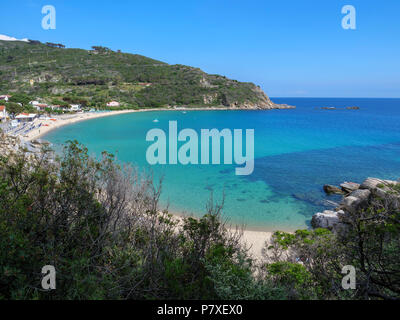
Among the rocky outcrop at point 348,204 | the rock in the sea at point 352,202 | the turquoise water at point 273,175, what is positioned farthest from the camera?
the turquoise water at point 273,175

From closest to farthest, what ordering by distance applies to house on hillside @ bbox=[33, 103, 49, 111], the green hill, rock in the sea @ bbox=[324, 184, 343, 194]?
rock in the sea @ bbox=[324, 184, 343, 194], house on hillside @ bbox=[33, 103, 49, 111], the green hill

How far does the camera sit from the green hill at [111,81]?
82.1 m

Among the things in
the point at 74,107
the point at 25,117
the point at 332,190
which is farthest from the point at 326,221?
the point at 74,107

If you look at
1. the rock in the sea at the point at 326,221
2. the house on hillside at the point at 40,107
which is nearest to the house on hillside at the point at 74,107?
the house on hillside at the point at 40,107

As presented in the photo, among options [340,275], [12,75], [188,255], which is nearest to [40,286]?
[188,255]

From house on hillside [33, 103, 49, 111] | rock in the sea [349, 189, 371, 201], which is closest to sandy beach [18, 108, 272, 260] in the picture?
house on hillside [33, 103, 49, 111]

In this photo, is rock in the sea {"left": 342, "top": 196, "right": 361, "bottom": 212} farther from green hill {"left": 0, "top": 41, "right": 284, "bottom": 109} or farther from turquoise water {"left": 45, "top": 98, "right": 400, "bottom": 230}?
green hill {"left": 0, "top": 41, "right": 284, "bottom": 109}

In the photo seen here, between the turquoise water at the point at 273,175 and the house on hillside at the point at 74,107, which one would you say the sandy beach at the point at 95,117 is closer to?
the turquoise water at the point at 273,175

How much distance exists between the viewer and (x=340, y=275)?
226 inches

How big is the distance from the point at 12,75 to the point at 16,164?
356 ft

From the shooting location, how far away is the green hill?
82062 millimetres

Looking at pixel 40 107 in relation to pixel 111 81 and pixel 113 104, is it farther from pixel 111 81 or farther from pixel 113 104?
pixel 111 81

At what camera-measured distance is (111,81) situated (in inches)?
3740
